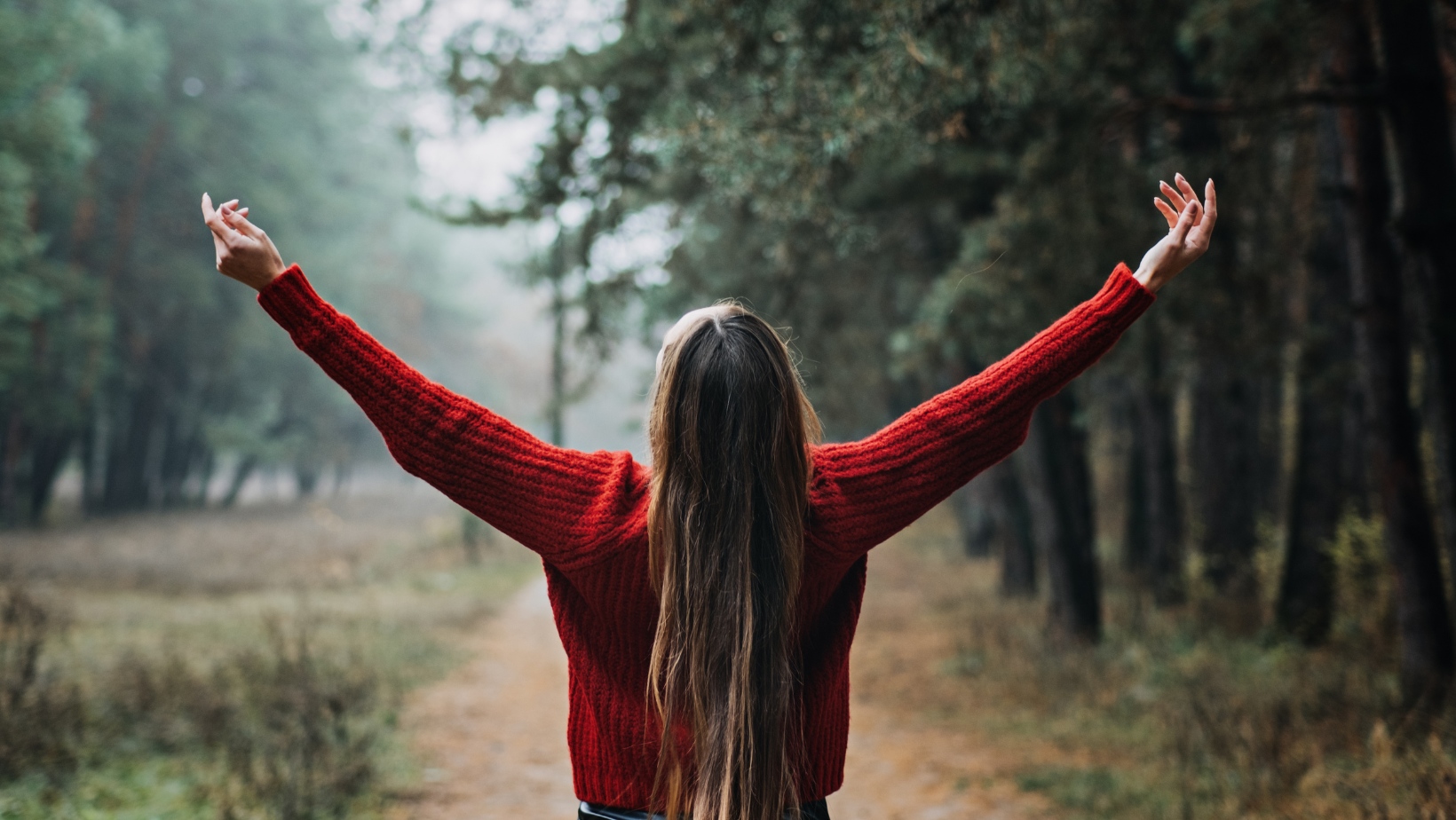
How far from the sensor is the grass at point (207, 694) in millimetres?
5000

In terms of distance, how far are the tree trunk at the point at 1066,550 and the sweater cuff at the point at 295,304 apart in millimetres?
8165

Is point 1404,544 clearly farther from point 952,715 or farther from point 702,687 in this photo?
point 702,687

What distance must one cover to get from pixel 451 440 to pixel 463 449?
29mm

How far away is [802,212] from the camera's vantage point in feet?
21.2

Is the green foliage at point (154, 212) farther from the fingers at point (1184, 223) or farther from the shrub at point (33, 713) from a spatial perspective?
the fingers at point (1184, 223)

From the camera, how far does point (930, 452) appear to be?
1.88 m

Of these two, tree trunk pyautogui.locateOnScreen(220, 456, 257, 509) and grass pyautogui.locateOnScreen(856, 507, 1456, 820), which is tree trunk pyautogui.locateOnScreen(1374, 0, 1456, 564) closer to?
grass pyautogui.locateOnScreen(856, 507, 1456, 820)

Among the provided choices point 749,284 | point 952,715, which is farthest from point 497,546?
point 952,715

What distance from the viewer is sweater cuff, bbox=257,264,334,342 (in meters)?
1.83

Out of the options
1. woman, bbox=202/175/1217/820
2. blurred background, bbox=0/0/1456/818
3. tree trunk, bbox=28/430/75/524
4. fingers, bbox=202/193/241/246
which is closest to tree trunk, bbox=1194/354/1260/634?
blurred background, bbox=0/0/1456/818

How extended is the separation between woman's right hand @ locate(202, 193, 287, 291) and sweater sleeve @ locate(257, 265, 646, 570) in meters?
0.04

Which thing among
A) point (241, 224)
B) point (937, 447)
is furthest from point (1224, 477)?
point (241, 224)

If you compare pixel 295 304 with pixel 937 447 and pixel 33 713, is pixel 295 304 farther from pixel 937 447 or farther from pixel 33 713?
pixel 33 713

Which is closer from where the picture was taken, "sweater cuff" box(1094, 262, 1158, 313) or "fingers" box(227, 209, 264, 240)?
"fingers" box(227, 209, 264, 240)
